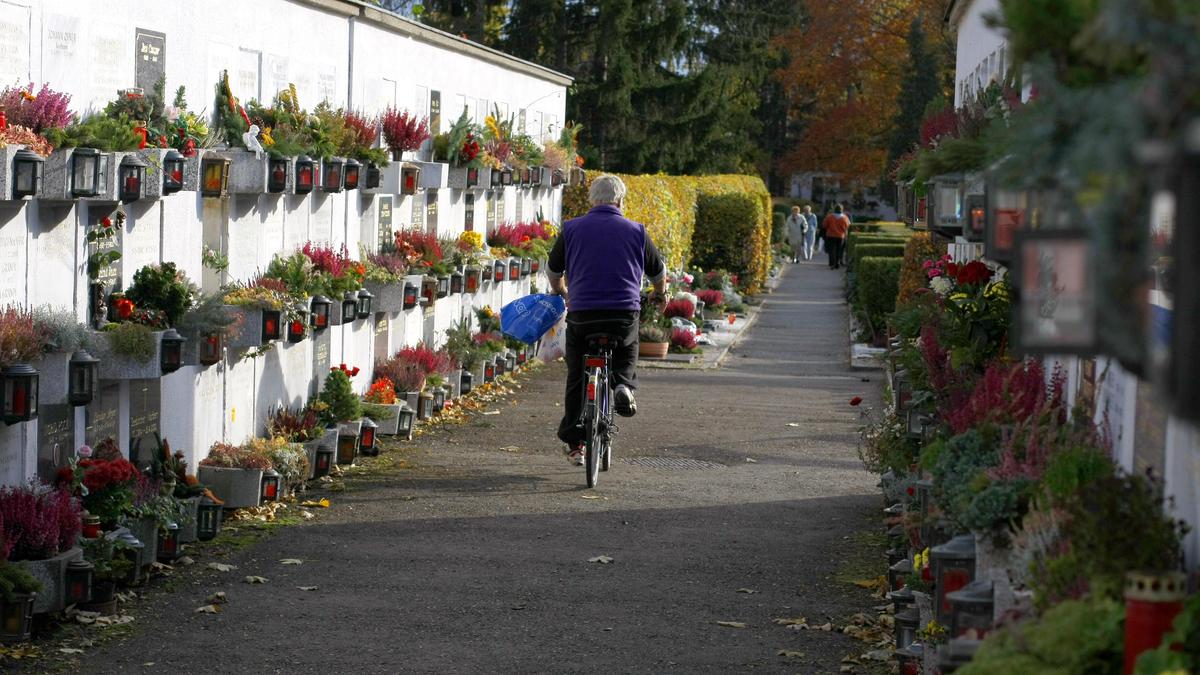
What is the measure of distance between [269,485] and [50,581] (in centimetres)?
284

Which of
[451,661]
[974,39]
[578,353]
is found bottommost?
[451,661]

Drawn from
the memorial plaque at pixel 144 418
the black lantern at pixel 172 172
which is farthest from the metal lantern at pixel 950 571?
the memorial plaque at pixel 144 418

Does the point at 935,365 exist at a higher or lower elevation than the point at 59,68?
lower

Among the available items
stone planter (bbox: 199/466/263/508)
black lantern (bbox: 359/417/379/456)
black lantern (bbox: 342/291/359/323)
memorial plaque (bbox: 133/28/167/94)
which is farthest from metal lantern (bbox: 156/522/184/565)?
black lantern (bbox: 359/417/379/456)

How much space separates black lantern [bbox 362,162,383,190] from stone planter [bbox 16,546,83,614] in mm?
5346

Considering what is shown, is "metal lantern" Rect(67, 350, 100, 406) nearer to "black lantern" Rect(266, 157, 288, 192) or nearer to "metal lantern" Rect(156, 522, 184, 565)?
"metal lantern" Rect(156, 522, 184, 565)

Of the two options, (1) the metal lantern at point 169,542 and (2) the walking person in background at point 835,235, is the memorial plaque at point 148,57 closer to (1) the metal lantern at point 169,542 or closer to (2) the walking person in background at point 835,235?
(1) the metal lantern at point 169,542

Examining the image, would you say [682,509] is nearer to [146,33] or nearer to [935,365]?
[935,365]

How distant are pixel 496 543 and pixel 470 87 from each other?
863cm

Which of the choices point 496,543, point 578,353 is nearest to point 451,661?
point 496,543

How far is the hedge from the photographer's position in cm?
2239

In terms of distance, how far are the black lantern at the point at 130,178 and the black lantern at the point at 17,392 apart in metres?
1.17

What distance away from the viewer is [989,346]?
26.1 feet

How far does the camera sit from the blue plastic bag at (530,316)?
12656 mm
